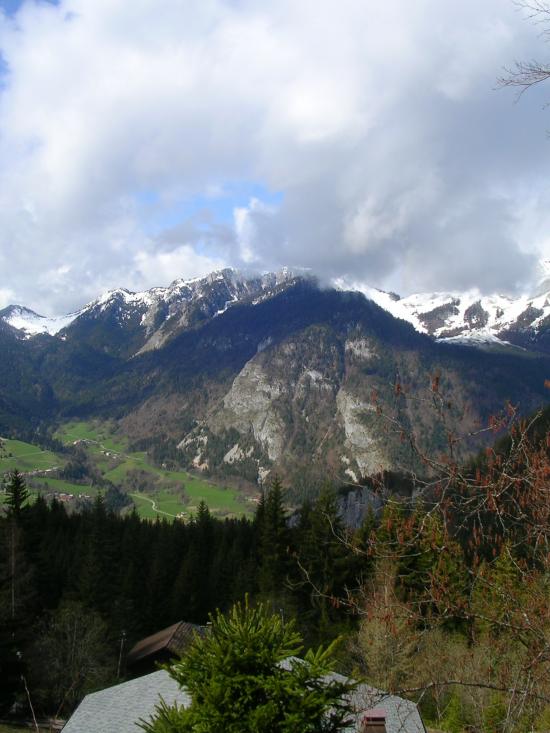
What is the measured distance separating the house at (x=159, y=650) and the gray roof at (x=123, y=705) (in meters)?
12.1

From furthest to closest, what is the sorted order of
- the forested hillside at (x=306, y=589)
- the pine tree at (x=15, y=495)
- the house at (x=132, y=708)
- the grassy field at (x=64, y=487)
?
the grassy field at (x=64, y=487), the pine tree at (x=15, y=495), the house at (x=132, y=708), the forested hillside at (x=306, y=589)

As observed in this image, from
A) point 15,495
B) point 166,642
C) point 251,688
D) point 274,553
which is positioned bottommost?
point 166,642

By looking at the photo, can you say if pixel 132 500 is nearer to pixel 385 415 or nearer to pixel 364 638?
pixel 364 638

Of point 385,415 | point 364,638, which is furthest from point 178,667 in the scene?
point 364,638

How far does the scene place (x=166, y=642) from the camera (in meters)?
36.5

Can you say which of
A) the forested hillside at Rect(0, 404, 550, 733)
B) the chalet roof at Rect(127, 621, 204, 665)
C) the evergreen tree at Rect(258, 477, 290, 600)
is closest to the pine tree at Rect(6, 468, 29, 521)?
the forested hillside at Rect(0, 404, 550, 733)

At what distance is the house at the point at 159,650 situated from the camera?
119 ft

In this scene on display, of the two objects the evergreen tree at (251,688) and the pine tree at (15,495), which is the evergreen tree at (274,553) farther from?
the evergreen tree at (251,688)

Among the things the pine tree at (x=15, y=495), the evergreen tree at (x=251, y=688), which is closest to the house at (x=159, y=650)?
the pine tree at (x=15, y=495)

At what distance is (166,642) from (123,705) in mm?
14921

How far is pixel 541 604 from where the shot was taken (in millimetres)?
6391

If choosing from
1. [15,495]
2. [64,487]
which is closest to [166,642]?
[15,495]

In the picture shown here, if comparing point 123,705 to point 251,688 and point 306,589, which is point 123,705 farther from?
point 306,589

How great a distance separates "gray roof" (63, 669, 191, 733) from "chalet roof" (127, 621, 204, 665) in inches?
463
